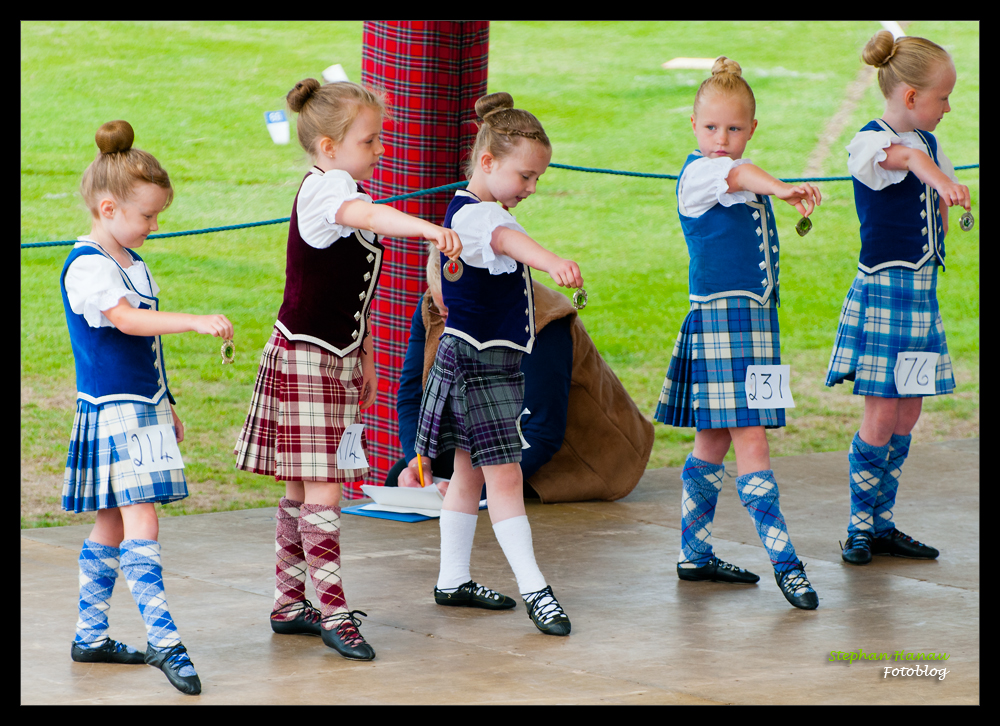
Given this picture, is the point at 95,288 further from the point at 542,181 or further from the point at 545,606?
the point at 542,181

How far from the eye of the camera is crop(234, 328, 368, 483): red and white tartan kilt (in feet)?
11.3

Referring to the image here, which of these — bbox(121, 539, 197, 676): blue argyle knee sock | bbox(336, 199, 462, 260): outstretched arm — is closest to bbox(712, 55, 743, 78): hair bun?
bbox(336, 199, 462, 260): outstretched arm

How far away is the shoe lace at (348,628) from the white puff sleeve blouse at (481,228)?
3.32 feet

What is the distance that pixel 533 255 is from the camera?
3391 mm

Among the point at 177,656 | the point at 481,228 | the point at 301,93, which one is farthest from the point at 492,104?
the point at 177,656

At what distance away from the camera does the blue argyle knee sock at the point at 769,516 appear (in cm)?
391

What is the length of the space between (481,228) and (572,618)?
1162mm

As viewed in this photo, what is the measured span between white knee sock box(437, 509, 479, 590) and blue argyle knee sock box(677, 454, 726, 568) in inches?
28.9

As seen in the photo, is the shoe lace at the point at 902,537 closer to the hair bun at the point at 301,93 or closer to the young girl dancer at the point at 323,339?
the young girl dancer at the point at 323,339

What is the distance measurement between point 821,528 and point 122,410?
276 cm

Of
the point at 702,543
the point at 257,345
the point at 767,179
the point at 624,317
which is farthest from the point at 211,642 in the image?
the point at 624,317

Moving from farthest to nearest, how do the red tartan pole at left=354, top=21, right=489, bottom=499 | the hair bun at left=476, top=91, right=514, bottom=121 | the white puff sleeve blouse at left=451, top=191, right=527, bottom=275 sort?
the red tartan pole at left=354, top=21, right=489, bottom=499
the hair bun at left=476, top=91, right=514, bottom=121
the white puff sleeve blouse at left=451, top=191, right=527, bottom=275

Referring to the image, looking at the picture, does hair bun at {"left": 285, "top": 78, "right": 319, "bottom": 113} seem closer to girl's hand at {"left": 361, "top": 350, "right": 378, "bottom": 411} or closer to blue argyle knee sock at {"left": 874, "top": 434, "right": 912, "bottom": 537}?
girl's hand at {"left": 361, "top": 350, "right": 378, "bottom": 411}

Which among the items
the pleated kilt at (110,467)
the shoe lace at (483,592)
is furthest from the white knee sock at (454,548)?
the pleated kilt at (110,467)
